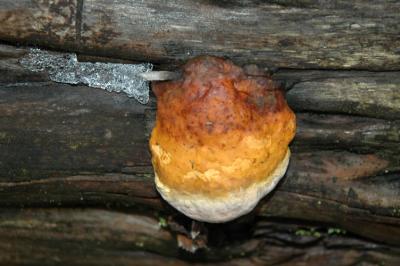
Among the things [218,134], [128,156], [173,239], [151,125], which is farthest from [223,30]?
[173,239]

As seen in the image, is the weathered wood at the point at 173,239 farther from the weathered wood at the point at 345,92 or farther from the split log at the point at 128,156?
the weathered wood at the point at 345,92

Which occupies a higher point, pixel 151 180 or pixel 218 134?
pixel 218 134

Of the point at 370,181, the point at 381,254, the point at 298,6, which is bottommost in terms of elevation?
the point at 381,254

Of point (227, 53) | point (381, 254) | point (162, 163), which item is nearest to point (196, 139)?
point (162, 163)

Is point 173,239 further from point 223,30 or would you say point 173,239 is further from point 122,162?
point 223,30

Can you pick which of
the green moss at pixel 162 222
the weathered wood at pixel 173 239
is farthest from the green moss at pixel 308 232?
the green moss at pixel 162 222

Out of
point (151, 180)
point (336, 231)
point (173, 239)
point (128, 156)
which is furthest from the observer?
point (173, 239)

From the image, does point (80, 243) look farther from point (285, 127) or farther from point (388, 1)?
point (388, 1)
